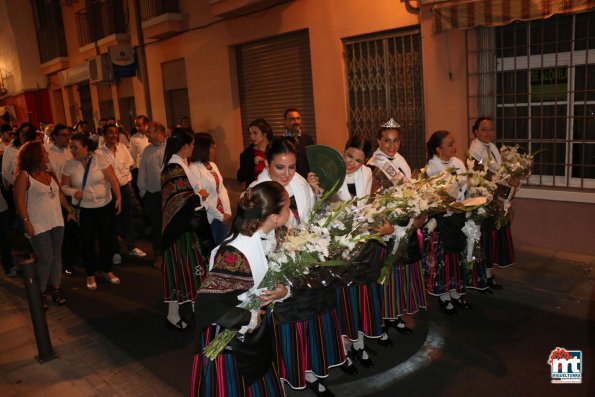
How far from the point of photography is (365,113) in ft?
30.8

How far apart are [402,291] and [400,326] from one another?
1.65 feet

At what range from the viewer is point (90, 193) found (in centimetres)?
609

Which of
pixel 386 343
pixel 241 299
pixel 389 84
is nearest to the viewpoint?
pixel 241 299

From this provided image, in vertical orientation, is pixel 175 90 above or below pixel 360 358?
above

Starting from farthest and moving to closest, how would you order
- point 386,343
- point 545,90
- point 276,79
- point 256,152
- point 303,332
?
point 276,79 < point 545,90 < point 256,152 < point 386,343 < point 303,332

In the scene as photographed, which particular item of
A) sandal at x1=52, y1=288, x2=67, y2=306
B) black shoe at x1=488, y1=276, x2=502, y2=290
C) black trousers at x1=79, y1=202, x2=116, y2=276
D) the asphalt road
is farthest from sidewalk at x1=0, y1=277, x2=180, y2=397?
black shoe at x1=488, y1=276, x2=502, y2=290

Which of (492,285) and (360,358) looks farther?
(492,285)

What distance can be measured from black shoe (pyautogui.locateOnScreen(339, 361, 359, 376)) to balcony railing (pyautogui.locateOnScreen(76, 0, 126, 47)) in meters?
15.1

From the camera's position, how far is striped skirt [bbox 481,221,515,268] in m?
5.25

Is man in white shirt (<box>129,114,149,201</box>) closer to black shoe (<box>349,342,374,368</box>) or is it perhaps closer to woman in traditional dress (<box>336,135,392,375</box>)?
woman in traditional dress (<box>336,135,392,375</box>)

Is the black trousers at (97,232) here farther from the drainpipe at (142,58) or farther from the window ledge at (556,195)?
the drainpipe at (142,58)

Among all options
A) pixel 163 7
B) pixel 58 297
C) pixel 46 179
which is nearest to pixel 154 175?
pixel 46 179

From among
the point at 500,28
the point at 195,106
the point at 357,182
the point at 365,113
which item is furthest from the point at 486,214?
the point at 195,106

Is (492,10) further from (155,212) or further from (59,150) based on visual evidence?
(59,150)
